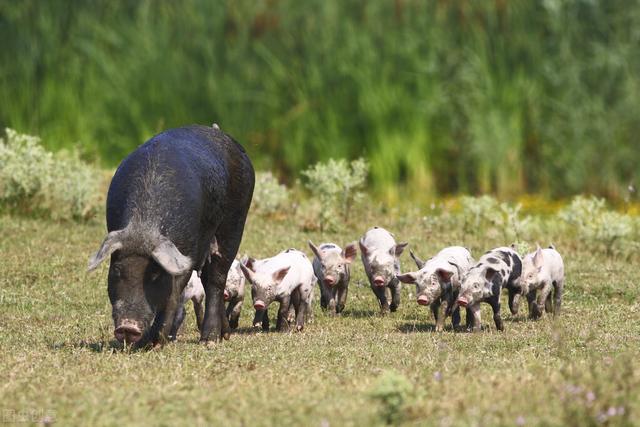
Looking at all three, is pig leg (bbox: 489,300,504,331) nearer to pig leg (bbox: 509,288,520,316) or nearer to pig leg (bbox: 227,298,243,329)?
pig leg (bbox: 509,288,520,316)

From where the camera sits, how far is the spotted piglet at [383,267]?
13.8m

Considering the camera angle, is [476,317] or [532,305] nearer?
[476,317]

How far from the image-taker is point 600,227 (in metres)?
18.1

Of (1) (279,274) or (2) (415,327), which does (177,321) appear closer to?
(1) (279,274)

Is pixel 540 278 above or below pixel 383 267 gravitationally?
below

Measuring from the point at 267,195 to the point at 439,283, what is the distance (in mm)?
7895

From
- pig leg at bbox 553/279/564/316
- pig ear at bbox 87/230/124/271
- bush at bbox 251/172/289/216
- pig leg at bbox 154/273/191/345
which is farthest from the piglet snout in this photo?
bush at bbox 251/172/289/216

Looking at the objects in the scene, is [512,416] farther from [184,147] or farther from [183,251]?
[184,147]

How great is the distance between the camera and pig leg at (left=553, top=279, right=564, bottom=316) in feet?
44.2

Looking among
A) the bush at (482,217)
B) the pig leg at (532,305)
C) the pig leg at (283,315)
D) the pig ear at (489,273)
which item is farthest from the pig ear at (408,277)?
the bush at (482,217)

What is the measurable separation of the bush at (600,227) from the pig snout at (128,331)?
10.0 metres

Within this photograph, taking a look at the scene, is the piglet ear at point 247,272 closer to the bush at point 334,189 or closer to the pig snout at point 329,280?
the pig snout at point 329,280

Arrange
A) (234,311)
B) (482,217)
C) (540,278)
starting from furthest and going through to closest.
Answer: (482,217) → (540,278) → (234,311)

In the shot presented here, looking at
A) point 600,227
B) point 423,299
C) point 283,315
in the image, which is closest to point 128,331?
point 283,315
